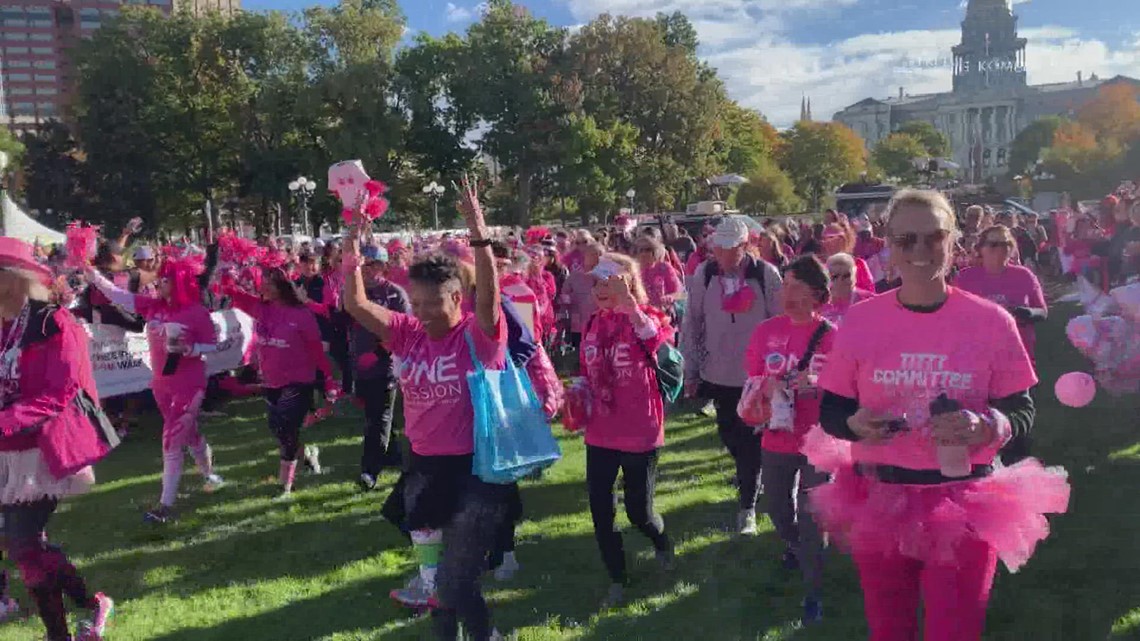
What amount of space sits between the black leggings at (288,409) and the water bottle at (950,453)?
212 inches

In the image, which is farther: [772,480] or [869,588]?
[772,480]

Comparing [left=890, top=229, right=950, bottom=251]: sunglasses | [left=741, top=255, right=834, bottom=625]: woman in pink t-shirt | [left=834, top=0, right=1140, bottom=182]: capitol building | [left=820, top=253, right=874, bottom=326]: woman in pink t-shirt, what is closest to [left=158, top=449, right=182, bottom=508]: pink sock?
[left=741, top=255, right=834, bottom=625]: woman in pink t-shirt

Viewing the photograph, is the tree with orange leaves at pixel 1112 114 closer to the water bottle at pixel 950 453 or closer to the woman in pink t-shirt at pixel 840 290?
the woman in pink t-shirt at pixel 840 290

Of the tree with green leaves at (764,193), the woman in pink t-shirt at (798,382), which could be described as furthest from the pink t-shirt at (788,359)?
the tree with green leaves at (764,193)

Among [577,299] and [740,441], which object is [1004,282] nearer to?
[740,441]

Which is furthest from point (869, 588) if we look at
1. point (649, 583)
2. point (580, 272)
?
point (580, 272)

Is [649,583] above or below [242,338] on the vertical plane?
below

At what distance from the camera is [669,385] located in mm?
4898

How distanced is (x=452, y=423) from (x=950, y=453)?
6.21ft

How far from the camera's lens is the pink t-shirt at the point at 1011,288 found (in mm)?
6008

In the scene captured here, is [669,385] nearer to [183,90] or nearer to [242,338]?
[242,338]

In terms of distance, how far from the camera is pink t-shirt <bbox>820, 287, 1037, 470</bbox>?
8.82 feet

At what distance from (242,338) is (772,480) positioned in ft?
25.7

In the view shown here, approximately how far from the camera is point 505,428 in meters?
3.53
